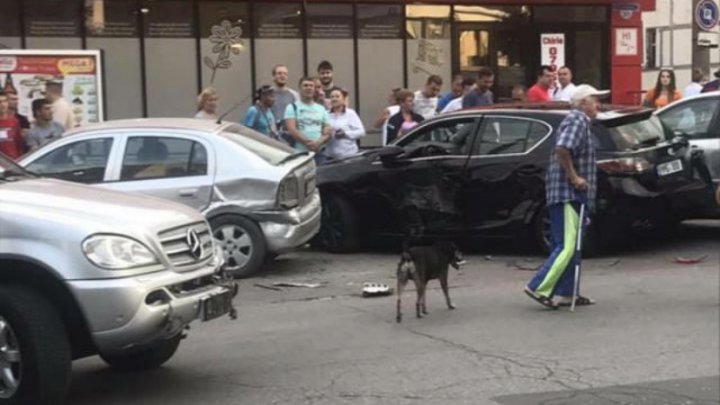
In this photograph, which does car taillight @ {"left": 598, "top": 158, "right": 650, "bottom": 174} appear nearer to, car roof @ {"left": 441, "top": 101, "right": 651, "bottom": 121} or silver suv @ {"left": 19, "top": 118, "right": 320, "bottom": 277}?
car roof @ {"left": 441, "top": 101, "right": 651, "bottom": 121}

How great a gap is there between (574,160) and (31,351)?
451 cm

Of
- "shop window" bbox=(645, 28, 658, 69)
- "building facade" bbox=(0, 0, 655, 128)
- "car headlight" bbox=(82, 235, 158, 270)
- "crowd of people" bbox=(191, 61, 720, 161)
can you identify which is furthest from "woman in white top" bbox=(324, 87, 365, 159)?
"shop window" bbox=(645, 28, 658, 69)

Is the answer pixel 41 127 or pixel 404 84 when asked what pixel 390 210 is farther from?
pixel 404 84

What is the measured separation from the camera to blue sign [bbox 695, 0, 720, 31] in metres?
19.3

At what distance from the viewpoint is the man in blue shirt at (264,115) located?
1252 centimetres

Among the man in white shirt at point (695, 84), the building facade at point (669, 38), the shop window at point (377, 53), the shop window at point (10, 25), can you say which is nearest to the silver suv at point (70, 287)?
the shop window at point (10, 25)

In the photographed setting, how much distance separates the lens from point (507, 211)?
1073 cm

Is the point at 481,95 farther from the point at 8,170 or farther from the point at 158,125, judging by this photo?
the point at 8,170

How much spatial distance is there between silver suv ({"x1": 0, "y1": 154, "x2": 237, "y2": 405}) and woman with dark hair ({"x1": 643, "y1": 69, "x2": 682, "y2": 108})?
1015cm

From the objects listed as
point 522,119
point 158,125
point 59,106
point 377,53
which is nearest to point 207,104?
point 59,106

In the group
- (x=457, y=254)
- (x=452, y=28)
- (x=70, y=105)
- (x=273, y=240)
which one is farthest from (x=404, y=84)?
(x=457, y=254)

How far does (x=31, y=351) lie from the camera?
5.48 m

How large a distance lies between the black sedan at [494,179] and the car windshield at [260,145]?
1.18 meters

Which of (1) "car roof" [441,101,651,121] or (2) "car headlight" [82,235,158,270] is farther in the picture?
(1) "car roof" [441,101,651,121]
